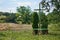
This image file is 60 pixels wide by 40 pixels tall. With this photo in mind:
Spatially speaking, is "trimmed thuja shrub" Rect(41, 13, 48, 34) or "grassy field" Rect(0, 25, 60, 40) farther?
"trimmed thuja shrub" Rect(41, 13, 48, 34)

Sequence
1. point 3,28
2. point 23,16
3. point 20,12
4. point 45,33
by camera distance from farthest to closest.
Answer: point 20,12 → point 23,16 → point 3,28 → point 45,33

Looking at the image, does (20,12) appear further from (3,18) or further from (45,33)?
(45,33)

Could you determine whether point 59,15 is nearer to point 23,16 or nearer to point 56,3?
point 56,3

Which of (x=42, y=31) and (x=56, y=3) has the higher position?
(x=56, y=3)

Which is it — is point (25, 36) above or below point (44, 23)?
below

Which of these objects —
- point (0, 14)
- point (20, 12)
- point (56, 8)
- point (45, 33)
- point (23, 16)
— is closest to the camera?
point (56, 8)

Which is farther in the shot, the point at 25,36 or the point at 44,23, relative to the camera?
the point at 44,23

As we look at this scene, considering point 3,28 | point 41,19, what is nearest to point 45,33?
point 41,19

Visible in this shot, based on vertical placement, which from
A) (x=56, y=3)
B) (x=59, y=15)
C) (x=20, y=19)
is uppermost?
(x=56, y=3)

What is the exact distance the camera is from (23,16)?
30.6 m

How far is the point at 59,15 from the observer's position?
14.6m

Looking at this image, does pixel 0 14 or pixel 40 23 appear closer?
pixel 40 23

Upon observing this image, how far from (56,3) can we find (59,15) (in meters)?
1.05

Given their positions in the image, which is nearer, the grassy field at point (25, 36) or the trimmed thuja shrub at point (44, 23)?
the grassy field at point (25, 36)
